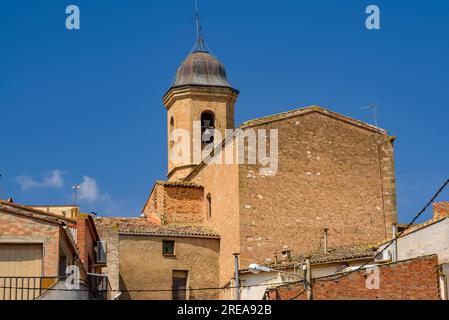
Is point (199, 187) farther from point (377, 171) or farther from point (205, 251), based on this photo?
point (377, 171)

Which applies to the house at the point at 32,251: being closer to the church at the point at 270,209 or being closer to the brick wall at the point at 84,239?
the brick wall at the point at 84,239

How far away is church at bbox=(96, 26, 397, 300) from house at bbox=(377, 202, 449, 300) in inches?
368

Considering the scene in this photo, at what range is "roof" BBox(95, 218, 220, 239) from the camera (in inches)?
1684

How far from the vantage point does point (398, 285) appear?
27.4 meters

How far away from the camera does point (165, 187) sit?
4750 centimetres

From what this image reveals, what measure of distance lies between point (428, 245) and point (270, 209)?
13.1 metres

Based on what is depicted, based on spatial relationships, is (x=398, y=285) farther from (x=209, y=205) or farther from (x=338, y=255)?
(x=209, y=205)

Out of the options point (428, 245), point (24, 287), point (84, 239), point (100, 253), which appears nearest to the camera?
point (24, 287)

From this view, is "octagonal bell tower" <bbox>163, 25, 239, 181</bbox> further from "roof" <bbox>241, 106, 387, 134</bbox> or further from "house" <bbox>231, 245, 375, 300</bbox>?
"house" <bbox>231, 245, 375, 300</bbox>

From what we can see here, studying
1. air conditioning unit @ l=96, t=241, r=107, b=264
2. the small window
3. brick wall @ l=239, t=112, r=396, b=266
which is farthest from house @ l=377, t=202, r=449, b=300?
the small window

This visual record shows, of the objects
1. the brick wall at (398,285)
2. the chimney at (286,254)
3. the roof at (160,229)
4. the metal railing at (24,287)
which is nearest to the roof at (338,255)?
the chimney at (286,254)

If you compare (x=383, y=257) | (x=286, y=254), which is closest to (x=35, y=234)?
(x=383, y=257)
